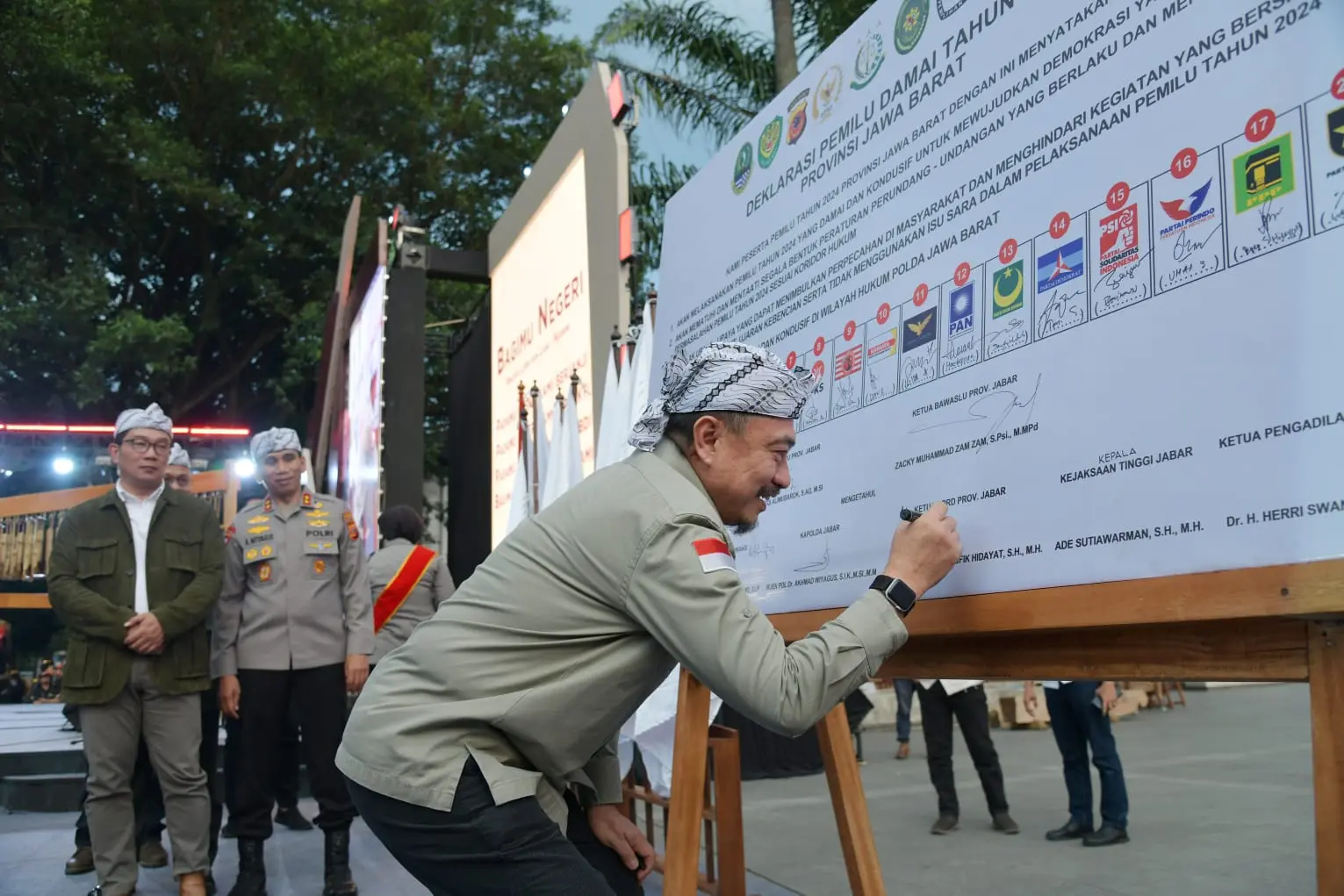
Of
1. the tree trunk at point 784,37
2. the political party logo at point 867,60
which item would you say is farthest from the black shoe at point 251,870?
the tree trunk at point 784,37

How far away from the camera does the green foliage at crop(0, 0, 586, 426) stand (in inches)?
562

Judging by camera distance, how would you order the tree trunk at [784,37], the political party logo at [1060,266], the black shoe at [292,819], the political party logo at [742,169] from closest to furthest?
the political party logo at [1060,266], the political party logo at [742,169], the black shoe at [292,819], the tree trunk at [784,37]

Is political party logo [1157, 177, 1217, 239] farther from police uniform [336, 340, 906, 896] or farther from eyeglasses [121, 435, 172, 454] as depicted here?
eyeglasses [121, 435, 172, 454]

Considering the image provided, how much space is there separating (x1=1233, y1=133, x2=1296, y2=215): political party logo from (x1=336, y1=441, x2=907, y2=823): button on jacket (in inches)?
29.4

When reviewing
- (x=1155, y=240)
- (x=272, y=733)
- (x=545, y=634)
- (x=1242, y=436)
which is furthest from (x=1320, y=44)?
(x=272, y=733)

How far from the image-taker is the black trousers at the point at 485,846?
156 cm

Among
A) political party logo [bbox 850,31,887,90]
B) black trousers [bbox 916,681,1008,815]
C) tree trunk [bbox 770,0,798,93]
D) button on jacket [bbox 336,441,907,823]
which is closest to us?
button on jacket [bbox 336,441,907,823]

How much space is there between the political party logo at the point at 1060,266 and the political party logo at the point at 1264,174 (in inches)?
11.9

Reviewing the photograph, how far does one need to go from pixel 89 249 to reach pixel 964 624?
15499 millimetres

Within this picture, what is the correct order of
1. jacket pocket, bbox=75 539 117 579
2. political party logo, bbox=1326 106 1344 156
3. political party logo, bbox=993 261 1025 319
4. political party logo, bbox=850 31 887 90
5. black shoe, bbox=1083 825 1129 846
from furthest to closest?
black shoe, bbox=1083 825 1129 846, jacket pocket, bbox=75 539 117 579, political party logo, bbox=850 31 887 90, political party logo, bbox=993 261 1025 319, political party logo, bbox=1326 106 1344 156

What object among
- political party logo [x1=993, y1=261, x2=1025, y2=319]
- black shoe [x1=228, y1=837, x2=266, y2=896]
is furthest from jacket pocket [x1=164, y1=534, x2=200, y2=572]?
political party logo [x1=993, y1=261, x2=1025, y2=319]

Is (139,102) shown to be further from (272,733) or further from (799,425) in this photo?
(799,425)

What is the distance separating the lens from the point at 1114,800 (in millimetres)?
5434

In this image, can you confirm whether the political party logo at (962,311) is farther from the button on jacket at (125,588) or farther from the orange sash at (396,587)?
the orange sash at (396,587)
